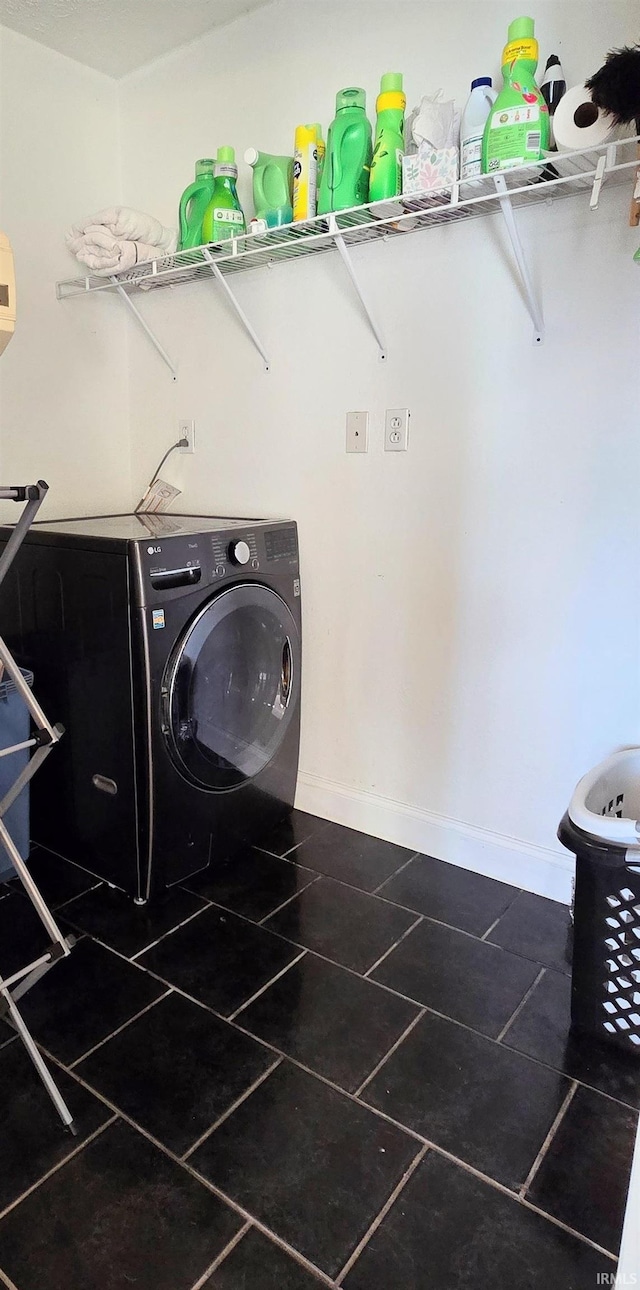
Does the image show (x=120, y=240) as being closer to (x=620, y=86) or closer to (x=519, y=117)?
(x=519, y=117)

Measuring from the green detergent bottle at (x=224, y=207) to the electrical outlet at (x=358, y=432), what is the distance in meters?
0.53

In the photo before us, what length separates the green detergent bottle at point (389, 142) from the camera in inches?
61.4

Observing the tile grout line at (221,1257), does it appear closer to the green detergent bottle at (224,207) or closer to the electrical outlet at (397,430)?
the electrical outlet at (397,430)

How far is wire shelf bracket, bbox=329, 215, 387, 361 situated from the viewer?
1.63m

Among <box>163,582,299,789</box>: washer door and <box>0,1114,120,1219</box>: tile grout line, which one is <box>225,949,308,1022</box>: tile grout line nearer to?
<box>0,1114,120,1219</box>: tile grout line

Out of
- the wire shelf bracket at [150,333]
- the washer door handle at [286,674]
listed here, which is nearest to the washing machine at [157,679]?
the washer door handle at [286,674]

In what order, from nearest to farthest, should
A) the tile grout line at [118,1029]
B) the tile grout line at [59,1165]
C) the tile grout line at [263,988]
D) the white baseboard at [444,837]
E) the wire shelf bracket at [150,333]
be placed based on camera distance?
the tile grout line at [59,1165], the tile grout line at [118,1029], the tile grout line at [263,988], the white baseboard at [444,837], the wire shelf bracket at [150,333]

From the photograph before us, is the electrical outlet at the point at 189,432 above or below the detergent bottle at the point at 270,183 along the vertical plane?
below

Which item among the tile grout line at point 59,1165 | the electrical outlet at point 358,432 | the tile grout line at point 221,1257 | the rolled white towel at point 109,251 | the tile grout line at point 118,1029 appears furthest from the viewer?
the rolled white towel at point 109,251

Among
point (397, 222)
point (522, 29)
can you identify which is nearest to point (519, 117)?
point (522, 29)

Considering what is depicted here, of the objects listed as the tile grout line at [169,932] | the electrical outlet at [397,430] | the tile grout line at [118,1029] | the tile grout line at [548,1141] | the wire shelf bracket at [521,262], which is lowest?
the tile grout line at [548,1141]

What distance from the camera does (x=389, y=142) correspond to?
156 cm

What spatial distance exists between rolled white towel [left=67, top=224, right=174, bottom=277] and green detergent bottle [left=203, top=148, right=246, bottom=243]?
0.73ft

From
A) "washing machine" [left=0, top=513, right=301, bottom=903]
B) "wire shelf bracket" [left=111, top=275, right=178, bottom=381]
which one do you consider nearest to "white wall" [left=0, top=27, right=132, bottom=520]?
"wire shelf bracket" [left=111, top=275, right=178, bottom=381]
